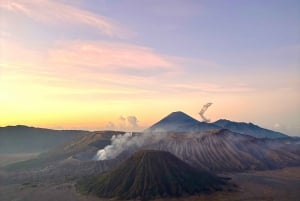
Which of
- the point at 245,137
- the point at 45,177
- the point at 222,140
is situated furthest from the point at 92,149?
the point at 245,137

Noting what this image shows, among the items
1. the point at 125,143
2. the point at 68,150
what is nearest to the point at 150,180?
the point at 125,143

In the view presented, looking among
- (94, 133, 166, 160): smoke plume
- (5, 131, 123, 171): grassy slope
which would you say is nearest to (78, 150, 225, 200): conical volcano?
(94, 133, 166, 160): smoke plume

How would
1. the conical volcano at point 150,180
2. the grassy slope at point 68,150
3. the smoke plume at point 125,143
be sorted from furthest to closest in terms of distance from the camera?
the smoke plume at point 125,143
the grassy slope at point 68,150
the conical volcano at point 150,180

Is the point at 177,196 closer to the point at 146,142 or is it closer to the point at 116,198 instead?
the point at 116,198

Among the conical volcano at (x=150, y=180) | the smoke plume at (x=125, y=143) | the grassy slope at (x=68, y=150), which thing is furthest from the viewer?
the smoke plume at (x=125, y=143)

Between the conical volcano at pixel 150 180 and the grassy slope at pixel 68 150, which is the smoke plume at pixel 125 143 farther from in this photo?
the conical volcano at pixel 150 180

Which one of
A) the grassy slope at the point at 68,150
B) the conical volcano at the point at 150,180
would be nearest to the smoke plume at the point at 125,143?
the grassy slope at the point at 68,150
